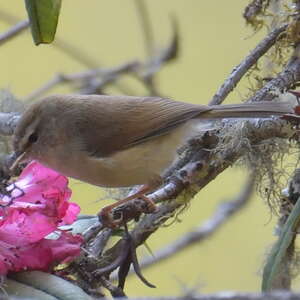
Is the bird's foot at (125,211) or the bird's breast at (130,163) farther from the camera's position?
the bird's breast at (130,163)

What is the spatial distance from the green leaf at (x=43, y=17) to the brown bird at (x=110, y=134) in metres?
0.48

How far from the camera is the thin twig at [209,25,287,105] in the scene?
234 cm

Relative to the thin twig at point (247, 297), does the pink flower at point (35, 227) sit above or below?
below

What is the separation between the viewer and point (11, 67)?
5.27 m

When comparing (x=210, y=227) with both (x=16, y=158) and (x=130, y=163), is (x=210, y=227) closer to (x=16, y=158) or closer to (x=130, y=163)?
(x=130, y=163)

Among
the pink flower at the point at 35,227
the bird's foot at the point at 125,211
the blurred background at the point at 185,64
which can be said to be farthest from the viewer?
the blurred background at the point at 185,64

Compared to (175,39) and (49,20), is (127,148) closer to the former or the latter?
(49,20)

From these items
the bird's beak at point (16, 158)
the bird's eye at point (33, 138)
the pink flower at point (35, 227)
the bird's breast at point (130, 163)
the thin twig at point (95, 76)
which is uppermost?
the pink flower at point (35, 227)

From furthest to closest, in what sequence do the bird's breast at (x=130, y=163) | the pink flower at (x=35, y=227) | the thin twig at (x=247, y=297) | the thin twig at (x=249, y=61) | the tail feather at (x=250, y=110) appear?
the bird's breast at (x=130, y=163), the thin twig at (x=249, y=61), the tail feather at (x=250, y=110), the pink flower at (x=35, y=227), the thin twig at (x=247, y=297)

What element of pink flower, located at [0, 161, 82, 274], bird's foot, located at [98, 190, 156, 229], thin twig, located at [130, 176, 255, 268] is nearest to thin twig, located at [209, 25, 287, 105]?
bird's foot, located at [98, 190, 156, 229]

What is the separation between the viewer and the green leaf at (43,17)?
2.03 metres

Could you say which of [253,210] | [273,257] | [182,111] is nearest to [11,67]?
[253,210]

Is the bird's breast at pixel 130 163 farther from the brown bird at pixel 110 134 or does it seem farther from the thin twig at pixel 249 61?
the thin twig at pixel 249 61

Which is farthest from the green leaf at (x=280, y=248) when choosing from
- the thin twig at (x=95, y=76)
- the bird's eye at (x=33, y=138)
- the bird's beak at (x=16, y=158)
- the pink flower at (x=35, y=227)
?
the thin twig at (x=95, y=76)
